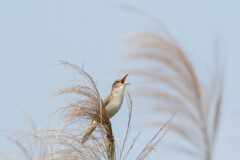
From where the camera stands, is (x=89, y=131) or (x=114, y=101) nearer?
(x=89, y=131)

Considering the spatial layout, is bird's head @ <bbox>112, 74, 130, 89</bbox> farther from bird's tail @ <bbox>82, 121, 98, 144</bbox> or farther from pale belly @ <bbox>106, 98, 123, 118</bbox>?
bird's tail @ <bbox>82, 121, 98, 144</bbox>

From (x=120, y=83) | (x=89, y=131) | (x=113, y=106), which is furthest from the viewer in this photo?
(x=120, y=83)

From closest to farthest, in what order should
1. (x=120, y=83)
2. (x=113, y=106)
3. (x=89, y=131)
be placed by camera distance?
(x=89, y=131)
(x=113, y=106)
(x=120, y=83)

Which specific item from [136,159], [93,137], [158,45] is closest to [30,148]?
[93,137]

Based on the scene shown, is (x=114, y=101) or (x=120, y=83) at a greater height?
(x=120, y=83)

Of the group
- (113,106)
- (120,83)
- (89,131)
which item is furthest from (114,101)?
(89,131)

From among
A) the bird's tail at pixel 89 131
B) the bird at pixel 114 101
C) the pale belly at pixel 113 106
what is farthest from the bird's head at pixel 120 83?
the bird's tail at pixel 89 131

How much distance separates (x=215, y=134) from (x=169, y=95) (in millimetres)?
580

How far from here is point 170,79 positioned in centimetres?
492

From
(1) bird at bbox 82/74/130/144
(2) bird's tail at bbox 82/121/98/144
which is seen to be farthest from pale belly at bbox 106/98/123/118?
(2) bird's tail at bbox 82/121/98/144

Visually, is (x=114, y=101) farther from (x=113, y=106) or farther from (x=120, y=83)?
(x=120, y=83)

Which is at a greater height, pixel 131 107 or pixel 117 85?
pixel 117 85

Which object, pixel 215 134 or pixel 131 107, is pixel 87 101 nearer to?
pixel 131 107

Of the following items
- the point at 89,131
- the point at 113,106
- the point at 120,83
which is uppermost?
the point at 120,83
